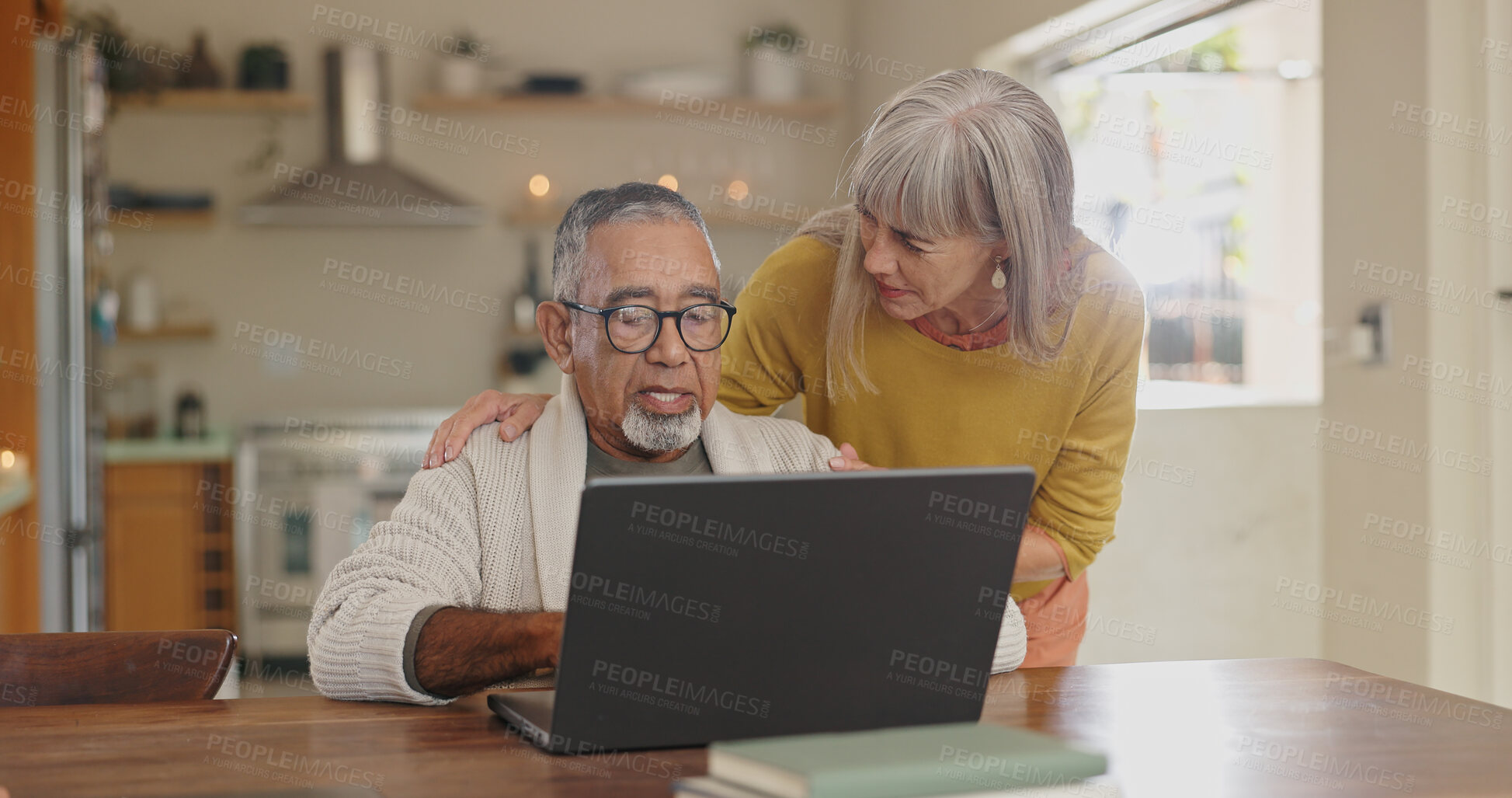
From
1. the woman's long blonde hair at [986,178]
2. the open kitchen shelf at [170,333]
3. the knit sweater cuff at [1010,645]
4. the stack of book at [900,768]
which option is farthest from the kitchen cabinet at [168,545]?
the stack of book at [900,768]

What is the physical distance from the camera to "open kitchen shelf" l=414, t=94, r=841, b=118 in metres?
5.14

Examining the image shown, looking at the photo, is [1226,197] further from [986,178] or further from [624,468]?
[624,468]

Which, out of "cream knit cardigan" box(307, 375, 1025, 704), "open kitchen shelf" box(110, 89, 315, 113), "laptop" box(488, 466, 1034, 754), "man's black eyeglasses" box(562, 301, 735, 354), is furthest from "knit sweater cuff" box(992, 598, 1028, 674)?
"open kitchen shelf" box(110, 89, 315, 113)

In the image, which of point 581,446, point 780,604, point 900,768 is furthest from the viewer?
point 581,446

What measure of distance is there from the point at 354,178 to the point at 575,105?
924 millimetres

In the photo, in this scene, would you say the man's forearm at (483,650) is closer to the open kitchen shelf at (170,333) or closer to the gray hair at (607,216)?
the gray hair at (607,216)

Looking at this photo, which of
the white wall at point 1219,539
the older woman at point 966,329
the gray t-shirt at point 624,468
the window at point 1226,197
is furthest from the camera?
the window at point 1226,197

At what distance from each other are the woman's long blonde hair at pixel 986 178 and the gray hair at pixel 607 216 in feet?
0.81

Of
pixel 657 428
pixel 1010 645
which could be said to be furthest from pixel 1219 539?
pixel 657 428

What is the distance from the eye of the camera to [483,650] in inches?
47.9

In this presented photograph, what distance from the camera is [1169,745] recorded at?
112cm

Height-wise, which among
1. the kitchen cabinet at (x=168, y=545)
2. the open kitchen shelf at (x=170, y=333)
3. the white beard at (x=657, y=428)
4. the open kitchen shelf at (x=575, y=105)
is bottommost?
the kitchen cabinet at (x=168, y=545)

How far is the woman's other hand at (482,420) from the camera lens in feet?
5.02

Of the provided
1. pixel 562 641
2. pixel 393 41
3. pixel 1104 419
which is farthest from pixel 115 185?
pixel 562 641
